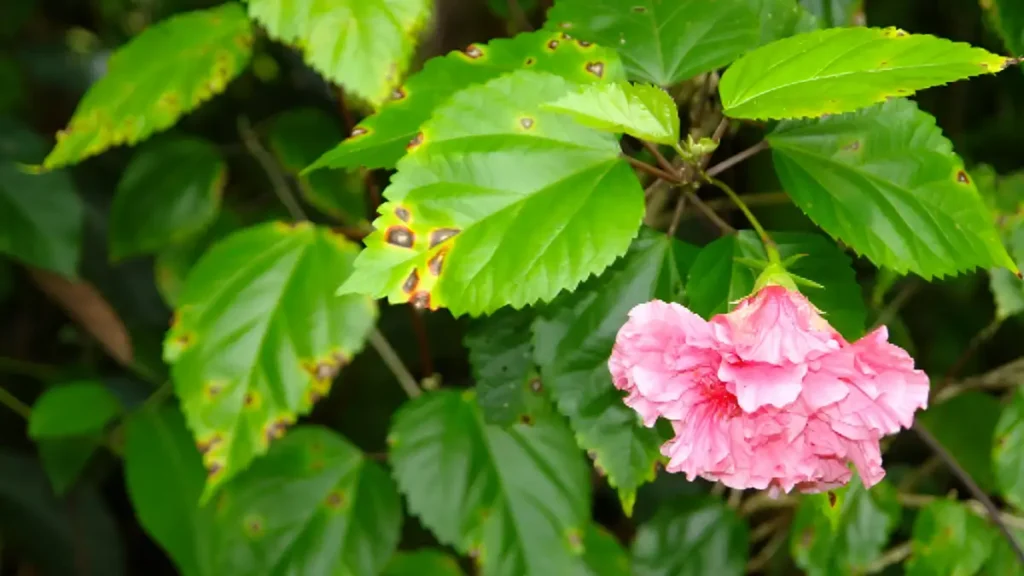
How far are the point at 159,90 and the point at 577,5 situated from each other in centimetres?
38

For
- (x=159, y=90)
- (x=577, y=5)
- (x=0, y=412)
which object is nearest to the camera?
(x=577, y=5)

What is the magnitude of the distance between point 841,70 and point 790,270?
14 centimetres

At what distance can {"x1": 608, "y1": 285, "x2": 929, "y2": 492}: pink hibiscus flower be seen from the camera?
419 mm

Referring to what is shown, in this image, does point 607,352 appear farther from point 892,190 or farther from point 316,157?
point 316,157

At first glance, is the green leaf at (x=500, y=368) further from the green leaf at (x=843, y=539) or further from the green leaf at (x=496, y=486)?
the green leaf at (x=843, y=539)

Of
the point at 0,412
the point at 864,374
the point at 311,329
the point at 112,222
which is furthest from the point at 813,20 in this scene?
the point at 0,412

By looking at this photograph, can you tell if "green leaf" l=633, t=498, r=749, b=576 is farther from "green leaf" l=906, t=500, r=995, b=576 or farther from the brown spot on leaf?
the brown spot on leaf

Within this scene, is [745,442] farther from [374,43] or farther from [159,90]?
[159,90]

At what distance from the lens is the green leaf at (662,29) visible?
1.76ft

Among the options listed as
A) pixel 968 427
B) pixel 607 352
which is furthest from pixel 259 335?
pixel 968 427

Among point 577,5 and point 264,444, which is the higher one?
point 577,5

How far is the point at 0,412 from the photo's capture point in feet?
4.36

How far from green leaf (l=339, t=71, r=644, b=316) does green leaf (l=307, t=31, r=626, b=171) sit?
0.11 feet

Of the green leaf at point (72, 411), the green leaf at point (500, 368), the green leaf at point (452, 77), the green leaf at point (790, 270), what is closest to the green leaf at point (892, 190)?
the green leaf at point (790, 270)
